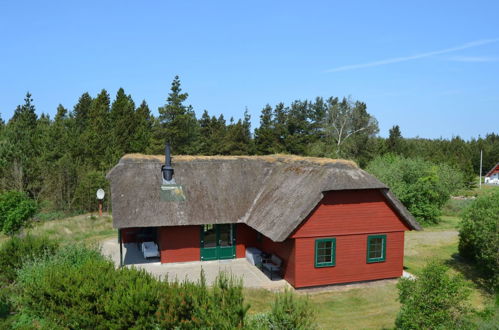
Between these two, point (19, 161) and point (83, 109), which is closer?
point (19, 161)

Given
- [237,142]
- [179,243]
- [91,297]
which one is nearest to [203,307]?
[91,297]

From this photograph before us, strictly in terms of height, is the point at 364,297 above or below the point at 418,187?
below

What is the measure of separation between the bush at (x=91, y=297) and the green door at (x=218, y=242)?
7906mm

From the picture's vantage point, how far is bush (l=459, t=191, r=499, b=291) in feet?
55.2

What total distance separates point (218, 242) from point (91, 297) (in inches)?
390

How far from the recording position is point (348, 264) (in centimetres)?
1712

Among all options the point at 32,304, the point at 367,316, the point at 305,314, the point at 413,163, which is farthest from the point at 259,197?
the point at 413,163

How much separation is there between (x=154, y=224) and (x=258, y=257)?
203 inches

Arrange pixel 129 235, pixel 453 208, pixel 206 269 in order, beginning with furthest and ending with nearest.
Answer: pixel 453 208, pixel 129 235, pixel 206 269

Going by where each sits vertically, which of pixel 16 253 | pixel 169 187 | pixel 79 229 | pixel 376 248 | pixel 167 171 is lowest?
pixel 79 229

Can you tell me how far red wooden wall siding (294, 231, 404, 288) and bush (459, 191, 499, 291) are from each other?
331 centimetres

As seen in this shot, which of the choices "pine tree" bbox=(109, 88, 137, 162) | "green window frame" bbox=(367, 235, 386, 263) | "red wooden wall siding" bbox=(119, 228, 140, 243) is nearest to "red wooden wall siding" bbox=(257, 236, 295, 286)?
"green window frame" bbox=(367, 235, 386, 263)

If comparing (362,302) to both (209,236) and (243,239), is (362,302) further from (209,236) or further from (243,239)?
(209,236)

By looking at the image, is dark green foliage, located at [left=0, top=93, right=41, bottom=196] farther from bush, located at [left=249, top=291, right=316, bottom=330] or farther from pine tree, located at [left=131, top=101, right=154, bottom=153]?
bush, located at [left=249, top=291, right=316, bottom=330]
